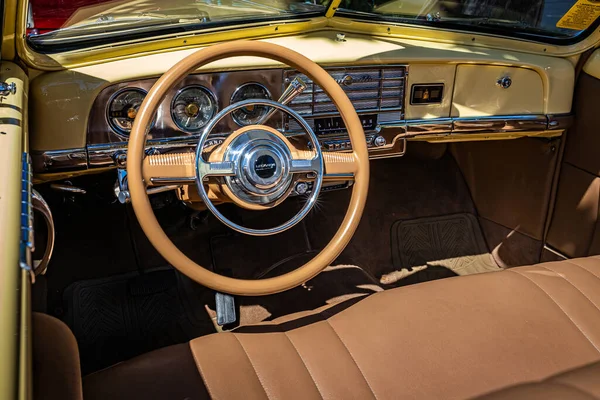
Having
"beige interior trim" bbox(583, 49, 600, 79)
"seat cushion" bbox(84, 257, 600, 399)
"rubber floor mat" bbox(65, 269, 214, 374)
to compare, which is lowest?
"rubber floor mat" bbox(65, 269, 214, 374)

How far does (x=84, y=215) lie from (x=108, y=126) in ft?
2.91

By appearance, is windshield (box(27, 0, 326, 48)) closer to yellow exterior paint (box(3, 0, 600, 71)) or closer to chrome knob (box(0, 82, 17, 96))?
yellow exterior paint (box(3, 0, 600, 71))

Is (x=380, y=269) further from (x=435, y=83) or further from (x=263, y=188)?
(x=263, y=188)

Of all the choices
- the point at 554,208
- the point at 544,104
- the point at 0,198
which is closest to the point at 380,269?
the point at 554,208

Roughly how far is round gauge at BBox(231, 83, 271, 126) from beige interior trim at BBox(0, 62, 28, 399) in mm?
654

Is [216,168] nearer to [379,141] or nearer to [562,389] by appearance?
[379,141]

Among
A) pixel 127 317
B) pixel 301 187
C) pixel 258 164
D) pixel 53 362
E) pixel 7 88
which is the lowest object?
pixel 127 317

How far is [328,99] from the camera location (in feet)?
6.78

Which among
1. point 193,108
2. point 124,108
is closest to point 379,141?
point 193,108

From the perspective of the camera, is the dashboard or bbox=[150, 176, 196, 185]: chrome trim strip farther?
the dashboard

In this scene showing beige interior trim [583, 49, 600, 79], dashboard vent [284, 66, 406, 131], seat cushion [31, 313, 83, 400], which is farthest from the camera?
beige interior trim [583, 49, 600, 79]

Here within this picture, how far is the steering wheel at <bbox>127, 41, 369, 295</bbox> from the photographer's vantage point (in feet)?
4.86

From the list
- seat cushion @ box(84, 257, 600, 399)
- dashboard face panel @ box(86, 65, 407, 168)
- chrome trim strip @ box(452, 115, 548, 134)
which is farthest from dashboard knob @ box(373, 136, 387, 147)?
seat cushion @ box(84, 257, 600, 399)

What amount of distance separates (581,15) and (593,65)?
20 centimetres
